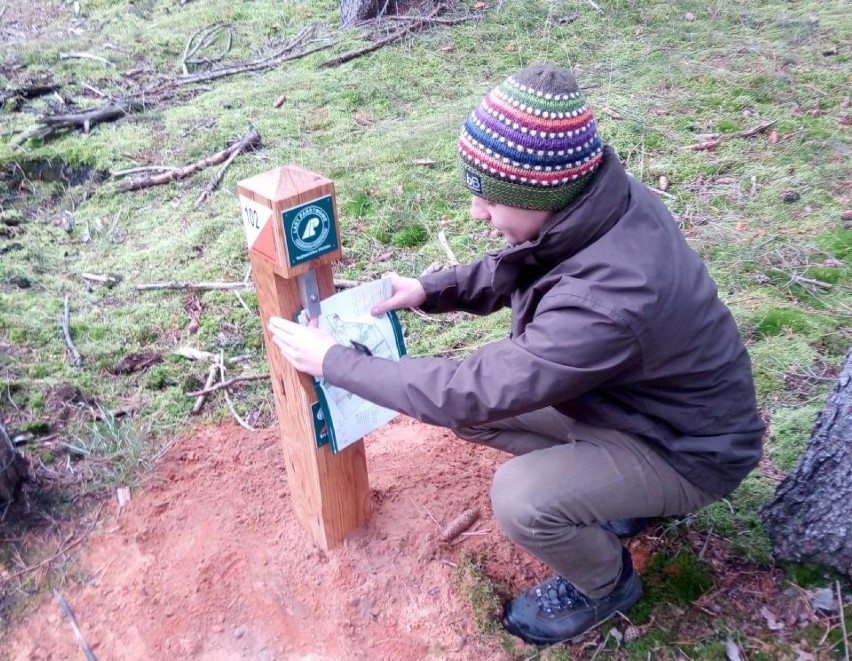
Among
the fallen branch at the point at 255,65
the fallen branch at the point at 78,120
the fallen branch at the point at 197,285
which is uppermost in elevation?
the fallen branch at the point at 255,65

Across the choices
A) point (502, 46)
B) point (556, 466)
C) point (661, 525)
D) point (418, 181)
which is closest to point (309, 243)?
point (556, 466)

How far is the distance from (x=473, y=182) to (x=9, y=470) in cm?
209

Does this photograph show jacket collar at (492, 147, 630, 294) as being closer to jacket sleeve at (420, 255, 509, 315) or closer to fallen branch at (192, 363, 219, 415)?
jacket sleeve at (420, 255, 509, 315)

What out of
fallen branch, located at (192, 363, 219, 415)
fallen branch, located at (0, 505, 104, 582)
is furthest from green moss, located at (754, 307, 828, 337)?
fallen branch, located at (0, 505, 104, 582)

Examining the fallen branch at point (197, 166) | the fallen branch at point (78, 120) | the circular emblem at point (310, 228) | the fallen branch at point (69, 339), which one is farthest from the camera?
the fallen branch at point (78, 120)

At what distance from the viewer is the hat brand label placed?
1925 millimetres

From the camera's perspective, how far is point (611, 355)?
5.81 feet

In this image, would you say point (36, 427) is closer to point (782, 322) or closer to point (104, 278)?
point (104, 278)

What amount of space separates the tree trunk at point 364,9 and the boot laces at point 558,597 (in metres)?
6.74

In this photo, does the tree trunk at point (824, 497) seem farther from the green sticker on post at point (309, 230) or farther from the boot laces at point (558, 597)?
the green sticker on post at point (309, 230)

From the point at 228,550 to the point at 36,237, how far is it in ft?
11.0

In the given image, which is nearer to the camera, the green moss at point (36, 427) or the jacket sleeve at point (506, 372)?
the jacket sleeve at point (506, 372)

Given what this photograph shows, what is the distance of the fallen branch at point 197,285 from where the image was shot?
404 centimetres

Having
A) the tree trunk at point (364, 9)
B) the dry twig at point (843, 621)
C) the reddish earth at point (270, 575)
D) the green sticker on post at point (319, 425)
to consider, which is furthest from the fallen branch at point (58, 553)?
the tree trunk at point (364, 9)
